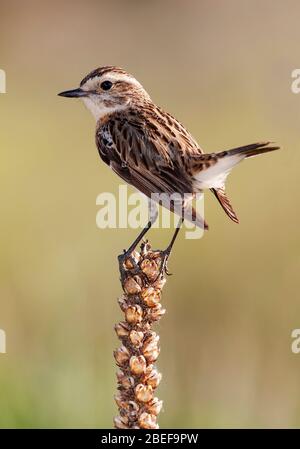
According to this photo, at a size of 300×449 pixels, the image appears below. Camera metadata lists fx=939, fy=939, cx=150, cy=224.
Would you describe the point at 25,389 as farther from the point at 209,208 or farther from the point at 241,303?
the point at 209,208

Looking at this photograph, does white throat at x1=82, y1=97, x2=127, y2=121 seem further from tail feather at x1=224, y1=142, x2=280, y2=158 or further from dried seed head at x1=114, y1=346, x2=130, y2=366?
dried seed head at x1=114, y1=346, x2=130, y2=366

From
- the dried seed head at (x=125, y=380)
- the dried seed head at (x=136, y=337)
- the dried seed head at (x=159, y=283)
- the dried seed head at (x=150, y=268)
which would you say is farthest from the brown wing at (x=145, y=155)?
the dried seed head at (x=125, y=380)

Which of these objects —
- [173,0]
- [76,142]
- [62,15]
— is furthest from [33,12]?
[76,142]

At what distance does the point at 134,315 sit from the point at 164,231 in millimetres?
4595

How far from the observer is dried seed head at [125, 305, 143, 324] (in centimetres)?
365

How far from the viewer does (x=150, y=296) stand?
12.4ft

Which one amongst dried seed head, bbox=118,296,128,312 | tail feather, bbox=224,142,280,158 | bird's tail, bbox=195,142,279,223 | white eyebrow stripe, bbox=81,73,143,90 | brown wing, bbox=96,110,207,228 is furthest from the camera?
white eyebrow stripe, bbox=81,73,143,90

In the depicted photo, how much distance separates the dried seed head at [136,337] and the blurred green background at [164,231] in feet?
4.21

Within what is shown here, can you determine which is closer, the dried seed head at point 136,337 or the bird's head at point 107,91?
the dried seed head at point 136,337

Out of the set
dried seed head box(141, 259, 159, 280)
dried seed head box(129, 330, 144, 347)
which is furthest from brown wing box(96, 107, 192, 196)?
dried seed head box(129, 330, 144, 347)

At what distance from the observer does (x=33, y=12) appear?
13328 mm

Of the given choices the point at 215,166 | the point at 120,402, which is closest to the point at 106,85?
the point at 215,166

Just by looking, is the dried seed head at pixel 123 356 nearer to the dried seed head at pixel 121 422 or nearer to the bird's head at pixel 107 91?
the dried seed head at pixel 121 422

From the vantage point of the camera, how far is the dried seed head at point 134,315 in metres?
3.65
